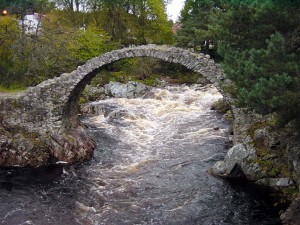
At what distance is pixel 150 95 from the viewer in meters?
28.5

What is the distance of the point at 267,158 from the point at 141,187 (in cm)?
454

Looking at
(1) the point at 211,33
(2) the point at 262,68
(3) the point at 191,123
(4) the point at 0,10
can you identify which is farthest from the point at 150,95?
(2) the point at 262,68

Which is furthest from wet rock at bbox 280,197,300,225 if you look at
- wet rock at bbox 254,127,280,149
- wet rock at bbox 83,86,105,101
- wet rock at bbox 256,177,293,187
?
wet rock at bbox 83,86,105,101

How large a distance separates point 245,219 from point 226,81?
5.61m

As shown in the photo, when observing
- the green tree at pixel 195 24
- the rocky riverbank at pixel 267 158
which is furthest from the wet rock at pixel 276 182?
the green tree at pixel 195 24

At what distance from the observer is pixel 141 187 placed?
1381cm

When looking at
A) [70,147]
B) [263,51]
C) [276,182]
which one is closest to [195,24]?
[70,147]

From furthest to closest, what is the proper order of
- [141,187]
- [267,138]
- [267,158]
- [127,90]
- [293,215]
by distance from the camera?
[127,90], [141,187], [267,138], [267,158], [293,215]

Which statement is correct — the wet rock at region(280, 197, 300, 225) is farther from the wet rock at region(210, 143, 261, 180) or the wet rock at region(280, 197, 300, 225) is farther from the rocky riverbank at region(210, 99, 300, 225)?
the wet rock at region(210, 143, 261, 180)

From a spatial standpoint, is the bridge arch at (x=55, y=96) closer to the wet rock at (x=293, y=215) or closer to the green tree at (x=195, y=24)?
the wet rock at (x=293, y=215)

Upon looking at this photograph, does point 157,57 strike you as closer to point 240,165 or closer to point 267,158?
point 240,165

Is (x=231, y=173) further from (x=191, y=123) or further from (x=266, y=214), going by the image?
(x=191, y=123)

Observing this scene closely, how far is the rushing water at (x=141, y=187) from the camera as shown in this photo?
38.3 feet

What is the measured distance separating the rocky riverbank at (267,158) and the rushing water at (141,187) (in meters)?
0.58
